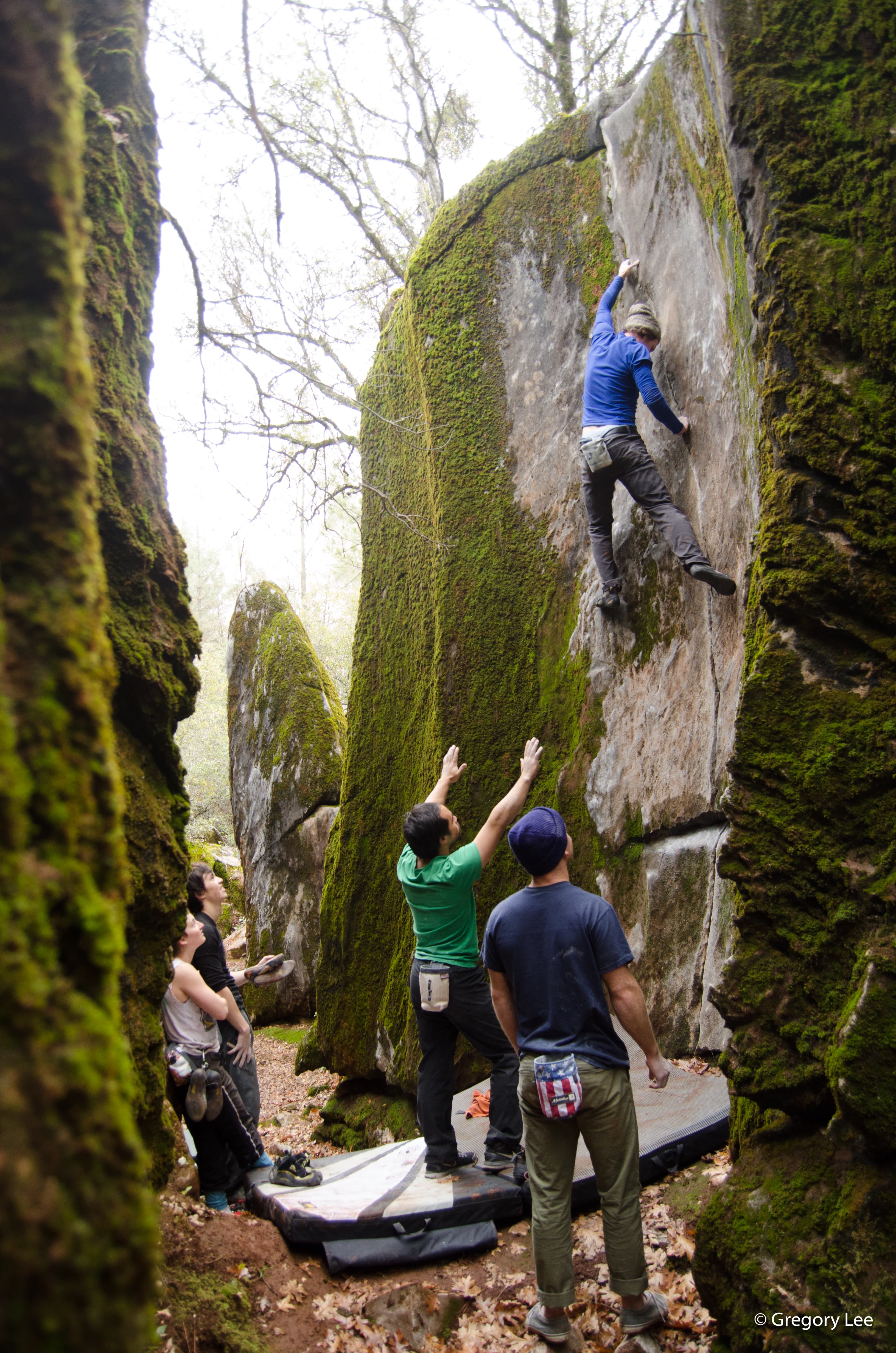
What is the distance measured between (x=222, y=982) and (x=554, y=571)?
4009mm

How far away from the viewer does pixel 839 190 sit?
11.1 feet

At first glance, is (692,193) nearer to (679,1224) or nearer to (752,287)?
(752,287)

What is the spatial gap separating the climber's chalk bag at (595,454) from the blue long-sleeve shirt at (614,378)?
118 mm

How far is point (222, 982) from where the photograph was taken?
16.6 feet

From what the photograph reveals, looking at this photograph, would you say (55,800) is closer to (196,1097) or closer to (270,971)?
(196,1097)

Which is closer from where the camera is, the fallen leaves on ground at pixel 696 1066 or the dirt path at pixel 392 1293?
the dirt path at pixel 392 1293

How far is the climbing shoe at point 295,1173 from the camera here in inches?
184

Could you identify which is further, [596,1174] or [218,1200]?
[218,1200]

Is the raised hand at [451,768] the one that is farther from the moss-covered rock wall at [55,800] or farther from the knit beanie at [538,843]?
the moss-covered rock wall at [55,800]

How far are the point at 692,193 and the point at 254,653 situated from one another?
1023 cm

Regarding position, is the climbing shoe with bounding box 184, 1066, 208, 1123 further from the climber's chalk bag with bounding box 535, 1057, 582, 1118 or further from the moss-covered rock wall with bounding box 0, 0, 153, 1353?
the moss-covered rock wall with bounding box 0, 0, 153, 1353

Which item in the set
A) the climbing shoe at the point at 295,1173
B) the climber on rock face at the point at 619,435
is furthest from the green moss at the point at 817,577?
the climbing shoe at the point at 295,1173

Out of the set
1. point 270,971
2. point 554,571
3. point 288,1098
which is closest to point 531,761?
point 554,571

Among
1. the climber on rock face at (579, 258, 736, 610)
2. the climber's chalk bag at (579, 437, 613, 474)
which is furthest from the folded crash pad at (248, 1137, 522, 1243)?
the climber's chalk bag at (579, 437, 613, 474)
